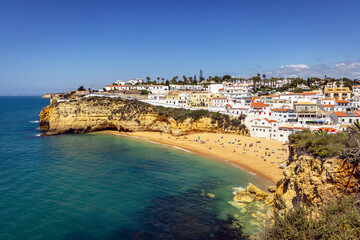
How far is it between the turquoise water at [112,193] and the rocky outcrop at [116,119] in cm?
1493

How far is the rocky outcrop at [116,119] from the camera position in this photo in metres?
55.3

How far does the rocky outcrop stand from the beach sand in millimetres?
2949

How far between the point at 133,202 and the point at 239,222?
10.7 metres

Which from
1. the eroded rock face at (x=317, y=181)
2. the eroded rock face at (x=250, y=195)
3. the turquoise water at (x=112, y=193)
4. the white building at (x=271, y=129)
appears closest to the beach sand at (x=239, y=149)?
the white building at (x=271, y=129)

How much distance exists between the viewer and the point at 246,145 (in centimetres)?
4359

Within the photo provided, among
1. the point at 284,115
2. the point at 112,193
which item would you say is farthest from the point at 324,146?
the point at 284,115

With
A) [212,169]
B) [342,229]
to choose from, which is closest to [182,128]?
[212,169]

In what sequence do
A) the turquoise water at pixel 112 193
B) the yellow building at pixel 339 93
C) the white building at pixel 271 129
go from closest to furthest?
the turquoise water at pixel 112 193 < the white building at pixel 271 129 < the yellow building at pixel 339 93

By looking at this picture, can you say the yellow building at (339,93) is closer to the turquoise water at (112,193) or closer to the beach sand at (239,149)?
the beach sand at (239,149)

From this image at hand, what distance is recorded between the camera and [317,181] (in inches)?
569

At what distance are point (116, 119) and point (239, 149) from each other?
36.4 m

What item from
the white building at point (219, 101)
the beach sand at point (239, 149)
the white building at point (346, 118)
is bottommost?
the beach sand at point (239, 149)

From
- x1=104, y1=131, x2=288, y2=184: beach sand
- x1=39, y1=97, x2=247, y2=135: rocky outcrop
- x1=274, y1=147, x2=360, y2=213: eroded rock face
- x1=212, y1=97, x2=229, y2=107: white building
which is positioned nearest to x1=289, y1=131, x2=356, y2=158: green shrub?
x1=274, y1=147, x2=360, y2=213: eroded rock face

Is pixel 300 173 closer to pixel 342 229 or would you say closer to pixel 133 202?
pixel 342 229
